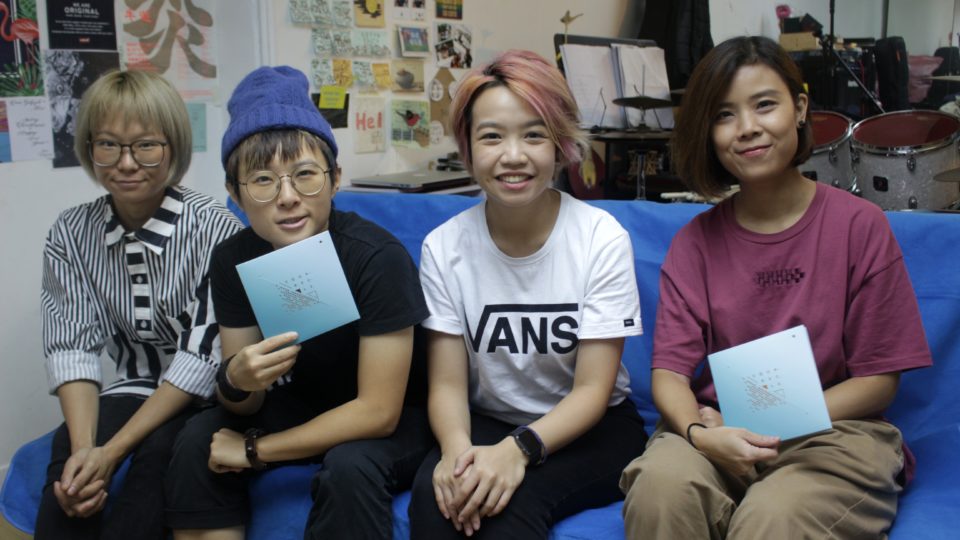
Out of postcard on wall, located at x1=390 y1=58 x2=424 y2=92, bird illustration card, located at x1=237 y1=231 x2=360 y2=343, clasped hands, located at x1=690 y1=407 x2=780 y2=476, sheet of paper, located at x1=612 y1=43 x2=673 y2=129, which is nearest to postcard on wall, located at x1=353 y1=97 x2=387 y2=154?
postcard on wall, located at x1=390 y1=58 x2=424 y2=92

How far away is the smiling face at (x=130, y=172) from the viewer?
1691 mm

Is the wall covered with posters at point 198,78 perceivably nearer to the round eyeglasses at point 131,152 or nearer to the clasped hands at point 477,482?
the round eyeglasses at point 131,152

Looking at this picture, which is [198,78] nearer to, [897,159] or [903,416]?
[903,416]

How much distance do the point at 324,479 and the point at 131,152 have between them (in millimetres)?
789

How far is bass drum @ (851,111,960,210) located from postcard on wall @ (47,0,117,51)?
108 inches

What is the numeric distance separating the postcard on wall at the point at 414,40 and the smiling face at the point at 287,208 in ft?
6.66

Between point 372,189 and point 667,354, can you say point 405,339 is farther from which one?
point 372,189

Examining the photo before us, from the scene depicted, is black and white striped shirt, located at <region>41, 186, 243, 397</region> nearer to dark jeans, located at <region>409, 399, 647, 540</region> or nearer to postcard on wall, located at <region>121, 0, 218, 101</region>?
dark jeans, located at <region>409, 399, 647, 540</region>

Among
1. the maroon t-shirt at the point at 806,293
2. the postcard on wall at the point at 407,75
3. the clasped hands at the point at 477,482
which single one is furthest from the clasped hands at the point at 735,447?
the postcard on wall at the point at 407,75

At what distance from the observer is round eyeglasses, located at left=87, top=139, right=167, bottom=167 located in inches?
66.6

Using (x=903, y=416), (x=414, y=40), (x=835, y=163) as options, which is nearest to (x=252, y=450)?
(x=903, y=416)

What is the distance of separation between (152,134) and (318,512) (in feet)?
2.75

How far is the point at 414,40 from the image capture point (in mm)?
3496

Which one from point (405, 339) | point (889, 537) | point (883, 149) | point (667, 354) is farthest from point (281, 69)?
point (883, 149)
